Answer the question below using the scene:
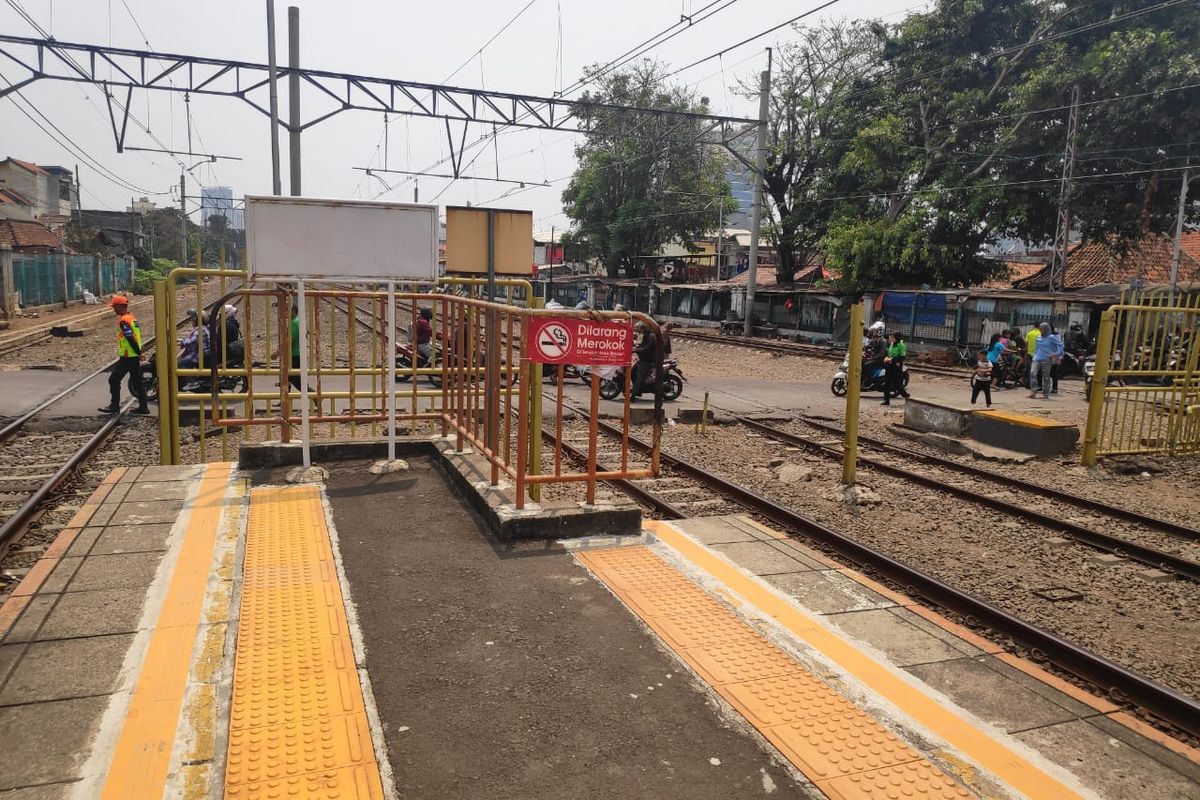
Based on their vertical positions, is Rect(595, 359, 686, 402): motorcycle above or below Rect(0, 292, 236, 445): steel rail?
above

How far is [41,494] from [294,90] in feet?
37.4

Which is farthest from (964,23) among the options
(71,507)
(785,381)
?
(71,507)

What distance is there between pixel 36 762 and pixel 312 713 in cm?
94

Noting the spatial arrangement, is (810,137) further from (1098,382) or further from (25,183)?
(25,183)

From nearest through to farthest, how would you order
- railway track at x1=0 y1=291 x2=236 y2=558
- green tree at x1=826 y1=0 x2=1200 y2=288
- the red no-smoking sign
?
1. the red no-smoking sign
2. railway track at x1=0 y1=291 x2=236 y2=558
3. green tree at x1=826 y1=0 x2=1200 y2=288

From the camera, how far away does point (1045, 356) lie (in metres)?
17.6

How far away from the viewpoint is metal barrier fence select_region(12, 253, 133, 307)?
3175 cm

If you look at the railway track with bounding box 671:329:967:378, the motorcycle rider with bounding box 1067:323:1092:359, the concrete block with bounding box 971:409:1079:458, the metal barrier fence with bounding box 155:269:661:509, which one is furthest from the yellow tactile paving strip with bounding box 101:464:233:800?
the motorcycle rider with bounding box 1067:323:1092:359

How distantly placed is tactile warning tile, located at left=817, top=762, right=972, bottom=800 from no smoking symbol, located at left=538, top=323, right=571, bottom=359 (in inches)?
119

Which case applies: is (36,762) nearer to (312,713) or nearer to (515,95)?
(312,713)

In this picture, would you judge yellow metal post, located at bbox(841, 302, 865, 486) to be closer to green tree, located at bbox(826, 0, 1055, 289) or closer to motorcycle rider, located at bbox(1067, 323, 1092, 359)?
motorcycle rider, located at bbox(1067, 323, 1092, 359)

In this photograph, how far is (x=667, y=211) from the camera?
152 ft

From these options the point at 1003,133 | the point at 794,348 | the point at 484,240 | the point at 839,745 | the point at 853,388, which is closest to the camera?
the point at 839,745

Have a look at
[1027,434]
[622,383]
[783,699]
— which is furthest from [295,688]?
[622,383]
